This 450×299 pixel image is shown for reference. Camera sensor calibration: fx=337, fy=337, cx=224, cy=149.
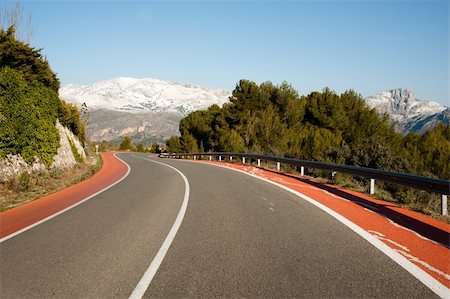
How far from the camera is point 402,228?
6.51m

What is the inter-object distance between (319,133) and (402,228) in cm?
2873

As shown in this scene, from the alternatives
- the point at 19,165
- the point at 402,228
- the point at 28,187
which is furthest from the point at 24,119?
the point at 402,228

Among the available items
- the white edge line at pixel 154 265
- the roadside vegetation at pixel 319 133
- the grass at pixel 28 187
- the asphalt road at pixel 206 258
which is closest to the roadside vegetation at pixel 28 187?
the grass at pixel 28 187

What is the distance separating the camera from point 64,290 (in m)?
3.95

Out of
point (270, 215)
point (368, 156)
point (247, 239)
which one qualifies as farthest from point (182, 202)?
point (368, 156)

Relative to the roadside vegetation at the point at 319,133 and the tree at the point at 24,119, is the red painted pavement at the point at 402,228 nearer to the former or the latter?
the roadside vegetation at the point at 319,133

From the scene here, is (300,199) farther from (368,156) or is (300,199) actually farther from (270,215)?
(368,156)

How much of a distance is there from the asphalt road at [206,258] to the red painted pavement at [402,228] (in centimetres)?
46

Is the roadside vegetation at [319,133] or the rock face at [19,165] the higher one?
the roadside vegetation at [319,133]

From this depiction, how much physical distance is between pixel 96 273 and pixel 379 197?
8.76 meters

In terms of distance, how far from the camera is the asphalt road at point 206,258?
388cm

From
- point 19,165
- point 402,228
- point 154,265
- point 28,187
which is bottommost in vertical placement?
point 28,187

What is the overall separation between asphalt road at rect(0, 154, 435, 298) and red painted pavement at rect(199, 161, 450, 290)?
1.51ft

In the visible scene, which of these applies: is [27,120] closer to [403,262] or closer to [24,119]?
[24,119]
